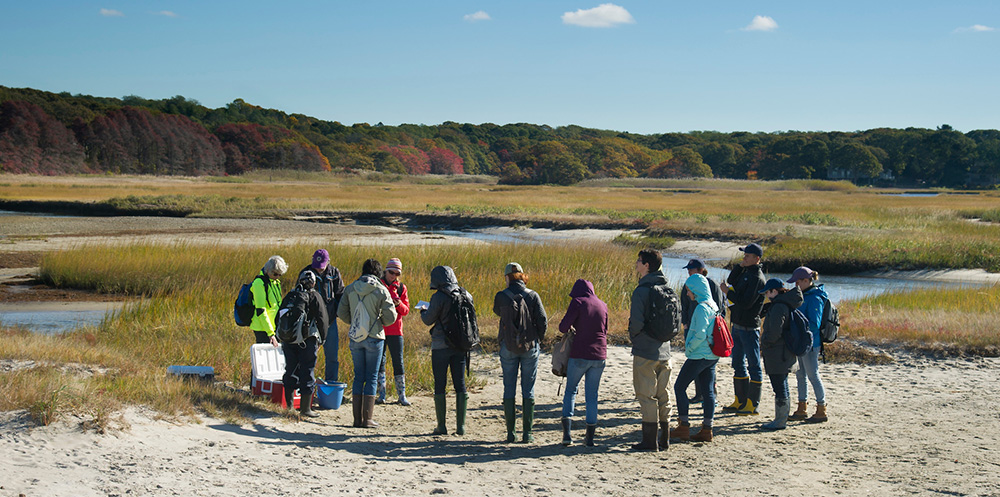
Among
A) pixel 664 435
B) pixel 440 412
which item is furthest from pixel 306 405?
pixel 664 435

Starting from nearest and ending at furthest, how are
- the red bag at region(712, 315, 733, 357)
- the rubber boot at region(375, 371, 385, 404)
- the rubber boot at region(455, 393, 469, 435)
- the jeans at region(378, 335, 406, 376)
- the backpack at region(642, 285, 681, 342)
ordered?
1. the backpack at region(642, 285, 681, 342)
2. the red bag at region(712, 315, 733, 357)
3. the rubber boot at region(455, 393, 469, 435)
4. the jeans at region(378, 335, 406, 376)
5. the rubber boot at region(375, 371, 385, 404)

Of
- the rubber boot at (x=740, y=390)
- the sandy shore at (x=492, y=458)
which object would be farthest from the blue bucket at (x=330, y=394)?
the rubber boot at (x=740, y=390)

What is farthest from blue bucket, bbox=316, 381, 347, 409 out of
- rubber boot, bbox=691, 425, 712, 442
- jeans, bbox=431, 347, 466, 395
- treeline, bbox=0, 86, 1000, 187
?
treeline, bbox=0, 86, 1000, 187

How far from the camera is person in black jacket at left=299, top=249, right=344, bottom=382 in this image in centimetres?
825

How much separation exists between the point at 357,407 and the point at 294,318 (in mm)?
1142

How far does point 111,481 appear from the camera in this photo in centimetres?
584

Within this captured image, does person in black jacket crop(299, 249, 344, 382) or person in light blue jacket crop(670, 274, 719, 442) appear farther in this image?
person in black jacket crop(299, 249, 344, 382)

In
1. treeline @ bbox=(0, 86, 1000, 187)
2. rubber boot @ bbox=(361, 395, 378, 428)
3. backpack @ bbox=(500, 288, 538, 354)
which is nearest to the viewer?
backpack @ bbox=(500, 288, 538, 354)

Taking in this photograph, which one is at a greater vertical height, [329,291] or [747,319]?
[329,291]

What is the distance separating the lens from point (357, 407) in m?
7.97

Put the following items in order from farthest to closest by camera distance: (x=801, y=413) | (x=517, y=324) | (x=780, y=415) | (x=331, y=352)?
(x=331, y=352) < (x=801, y=413) < (x=780, y=415) < (x=517, y=324)

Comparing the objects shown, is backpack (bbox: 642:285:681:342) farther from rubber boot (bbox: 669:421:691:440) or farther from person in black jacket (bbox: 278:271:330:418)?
person in black jacket (bbox: 278:271:330:418)

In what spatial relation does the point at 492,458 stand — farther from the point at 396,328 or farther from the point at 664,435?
the point at 396,328

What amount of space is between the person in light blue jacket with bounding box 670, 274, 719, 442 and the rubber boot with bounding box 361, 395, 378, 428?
118 inches
